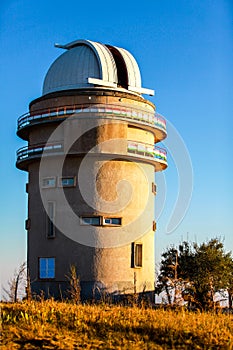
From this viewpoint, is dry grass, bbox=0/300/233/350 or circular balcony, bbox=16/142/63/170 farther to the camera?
circular balcony, bbox=16/142/63/170

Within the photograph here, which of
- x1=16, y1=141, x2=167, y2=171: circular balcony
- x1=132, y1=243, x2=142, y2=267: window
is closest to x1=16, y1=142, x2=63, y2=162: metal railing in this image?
x1=16, y1=141, x2=167, y2=171: circular balcony

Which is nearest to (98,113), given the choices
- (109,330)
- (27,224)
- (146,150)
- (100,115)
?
(100,115)

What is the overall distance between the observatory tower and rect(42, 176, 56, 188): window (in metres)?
0.05

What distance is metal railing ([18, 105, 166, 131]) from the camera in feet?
93.8

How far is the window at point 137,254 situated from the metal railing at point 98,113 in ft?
19.6

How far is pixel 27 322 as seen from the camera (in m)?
10.7

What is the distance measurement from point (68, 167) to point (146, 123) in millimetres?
4409

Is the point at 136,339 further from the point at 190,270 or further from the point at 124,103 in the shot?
the point at 190,270

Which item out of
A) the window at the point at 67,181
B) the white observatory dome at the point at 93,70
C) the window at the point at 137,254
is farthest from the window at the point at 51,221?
the white observatory dome at the point at 93,70

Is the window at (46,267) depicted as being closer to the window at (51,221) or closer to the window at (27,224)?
the window at (51,221)

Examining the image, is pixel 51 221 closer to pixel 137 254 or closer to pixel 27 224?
pixel 27 224

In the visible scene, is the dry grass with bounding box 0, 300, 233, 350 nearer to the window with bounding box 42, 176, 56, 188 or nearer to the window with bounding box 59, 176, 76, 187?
the window with bounding box 59, 176, 76, 187

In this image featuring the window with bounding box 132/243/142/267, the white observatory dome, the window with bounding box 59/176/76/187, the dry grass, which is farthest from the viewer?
the white observatory dome

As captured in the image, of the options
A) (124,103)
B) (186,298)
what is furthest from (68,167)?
(186,298)
